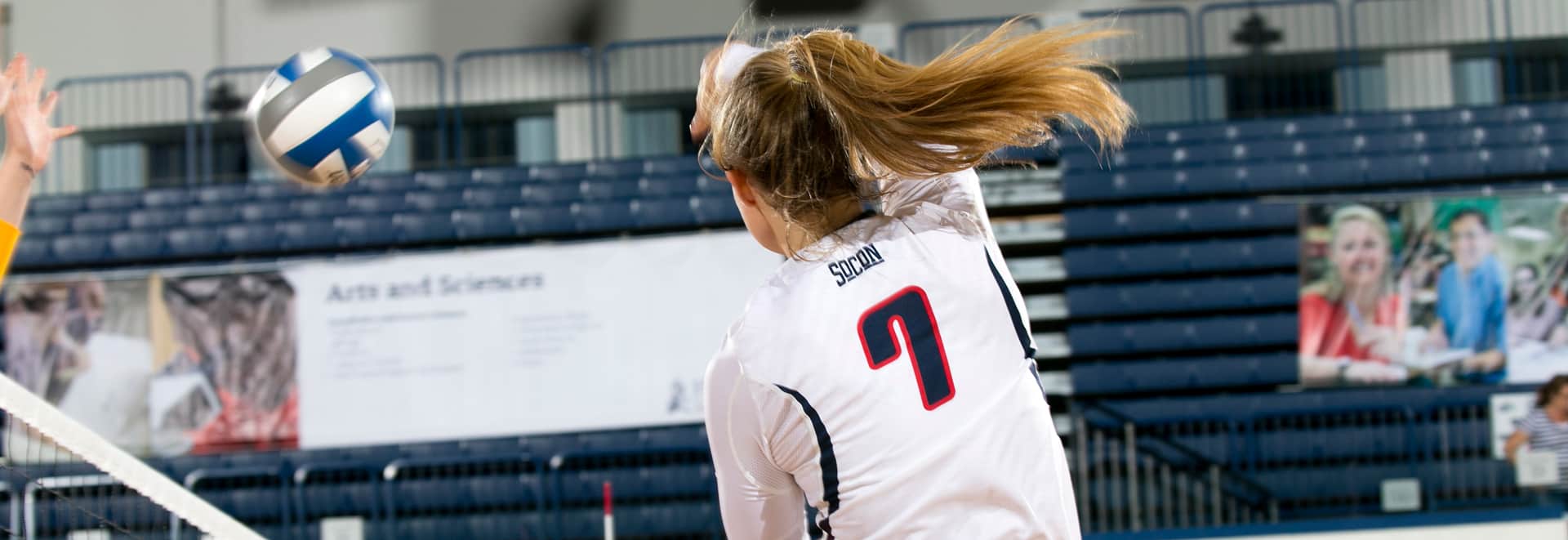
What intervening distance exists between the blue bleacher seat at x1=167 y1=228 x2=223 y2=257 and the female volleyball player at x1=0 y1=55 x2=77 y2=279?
10231 mm

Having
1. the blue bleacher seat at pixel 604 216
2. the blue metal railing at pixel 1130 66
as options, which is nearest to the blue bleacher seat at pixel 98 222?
the blue metal railing at pixel 1130 66

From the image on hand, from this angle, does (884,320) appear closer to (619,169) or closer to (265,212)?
(619,169)

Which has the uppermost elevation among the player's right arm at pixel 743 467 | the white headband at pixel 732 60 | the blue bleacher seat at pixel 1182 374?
the white headband at pixel 732 60

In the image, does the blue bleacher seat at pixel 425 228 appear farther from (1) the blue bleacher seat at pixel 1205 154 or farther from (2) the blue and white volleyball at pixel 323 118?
(2) the blue and white volleyball at pixel 323 118

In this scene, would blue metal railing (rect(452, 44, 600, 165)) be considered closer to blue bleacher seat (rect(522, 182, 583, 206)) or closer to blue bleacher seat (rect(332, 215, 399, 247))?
blue bleacher seat (rect(522, 182, 583, 206))

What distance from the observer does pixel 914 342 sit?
4.37 feet

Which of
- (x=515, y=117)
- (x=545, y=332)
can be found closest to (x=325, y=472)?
(x=545, y=332)

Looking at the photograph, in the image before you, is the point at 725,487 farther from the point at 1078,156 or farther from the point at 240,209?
the point at 240,209

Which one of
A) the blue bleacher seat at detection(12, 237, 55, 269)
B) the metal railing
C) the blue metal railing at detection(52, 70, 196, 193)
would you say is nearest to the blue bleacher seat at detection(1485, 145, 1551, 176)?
the metal railing

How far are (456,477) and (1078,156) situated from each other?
20.1 feet

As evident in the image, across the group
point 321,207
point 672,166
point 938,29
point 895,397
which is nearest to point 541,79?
point 672,166

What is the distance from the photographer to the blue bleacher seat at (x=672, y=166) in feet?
37.8

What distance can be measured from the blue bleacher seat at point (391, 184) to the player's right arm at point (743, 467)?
1086 centimetres

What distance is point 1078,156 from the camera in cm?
1139
